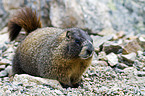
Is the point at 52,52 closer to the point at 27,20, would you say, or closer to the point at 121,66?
the point at 27,20

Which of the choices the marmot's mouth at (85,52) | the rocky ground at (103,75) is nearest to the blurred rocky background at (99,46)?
the rocky ground at (103,75)

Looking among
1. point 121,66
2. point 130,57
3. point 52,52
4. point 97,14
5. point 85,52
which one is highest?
point 85,52

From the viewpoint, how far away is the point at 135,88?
3.14 meters

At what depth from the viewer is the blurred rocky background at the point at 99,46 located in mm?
2985

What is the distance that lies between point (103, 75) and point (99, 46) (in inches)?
49.7

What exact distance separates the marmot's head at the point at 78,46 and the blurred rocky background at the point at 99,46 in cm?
57

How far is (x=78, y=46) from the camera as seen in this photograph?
9.31 feet

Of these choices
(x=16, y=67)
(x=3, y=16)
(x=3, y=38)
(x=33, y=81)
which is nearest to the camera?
(x=33, y=81)

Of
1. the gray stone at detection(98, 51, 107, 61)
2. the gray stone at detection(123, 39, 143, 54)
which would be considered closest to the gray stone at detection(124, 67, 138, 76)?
the gray stone at detection(98, 51, 107, 61)

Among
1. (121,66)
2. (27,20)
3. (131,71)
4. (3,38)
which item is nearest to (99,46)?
(121,66)

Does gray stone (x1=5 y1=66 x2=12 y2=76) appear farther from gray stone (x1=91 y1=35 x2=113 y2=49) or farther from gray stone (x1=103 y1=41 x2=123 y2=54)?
gray stone (x1=103 y1=41 x2=123 y2=54)

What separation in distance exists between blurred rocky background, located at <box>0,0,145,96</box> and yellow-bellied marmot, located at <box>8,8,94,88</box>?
0.75ft

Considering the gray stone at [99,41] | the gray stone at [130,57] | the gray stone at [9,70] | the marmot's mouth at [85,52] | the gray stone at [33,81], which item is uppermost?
the marmot's mouth at [85,52]

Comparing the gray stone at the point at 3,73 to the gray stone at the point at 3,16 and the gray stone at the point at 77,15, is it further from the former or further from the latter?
the gray stone at the point at 3,16
